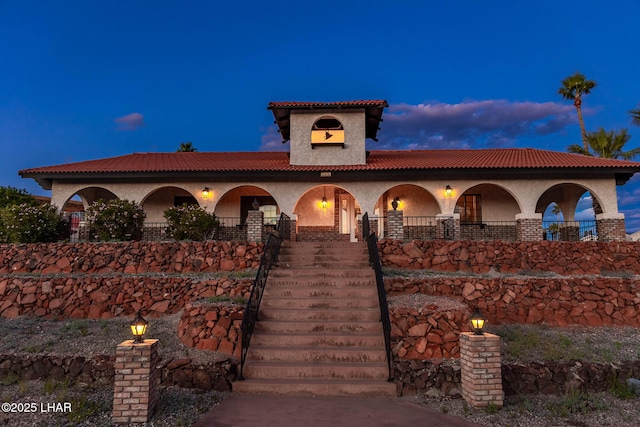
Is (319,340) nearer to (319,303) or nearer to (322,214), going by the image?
(319,303)

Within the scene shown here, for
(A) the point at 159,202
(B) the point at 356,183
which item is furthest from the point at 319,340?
(A) the point at 159,202

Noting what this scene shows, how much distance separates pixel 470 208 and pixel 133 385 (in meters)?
15.6

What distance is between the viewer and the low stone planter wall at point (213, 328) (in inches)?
299

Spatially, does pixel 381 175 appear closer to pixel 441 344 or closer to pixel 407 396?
pixel 441 344

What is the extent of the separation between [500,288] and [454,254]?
89.1 inches

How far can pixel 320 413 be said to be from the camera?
18.7ft

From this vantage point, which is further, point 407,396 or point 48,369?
point 48,369

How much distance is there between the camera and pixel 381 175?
1559cm

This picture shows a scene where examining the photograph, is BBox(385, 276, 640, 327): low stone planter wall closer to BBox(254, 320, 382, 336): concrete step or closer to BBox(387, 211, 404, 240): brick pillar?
BBox(254, 320, 382, 336): concrete step

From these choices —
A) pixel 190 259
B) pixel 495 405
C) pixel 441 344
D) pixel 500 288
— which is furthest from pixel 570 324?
A: pixel 190 259

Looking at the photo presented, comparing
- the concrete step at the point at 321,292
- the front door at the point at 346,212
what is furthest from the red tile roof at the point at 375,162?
the concrete step at the point at 321,292

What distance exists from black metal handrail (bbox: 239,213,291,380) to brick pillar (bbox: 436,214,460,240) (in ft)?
20.4

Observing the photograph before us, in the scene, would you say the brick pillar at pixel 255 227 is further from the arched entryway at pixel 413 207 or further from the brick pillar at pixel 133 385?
→ the brick pillar at pixel 133 385

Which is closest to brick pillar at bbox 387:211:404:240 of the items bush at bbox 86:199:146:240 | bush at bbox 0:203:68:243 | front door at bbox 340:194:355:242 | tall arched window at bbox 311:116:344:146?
front door at bbox 340:194:355:242
